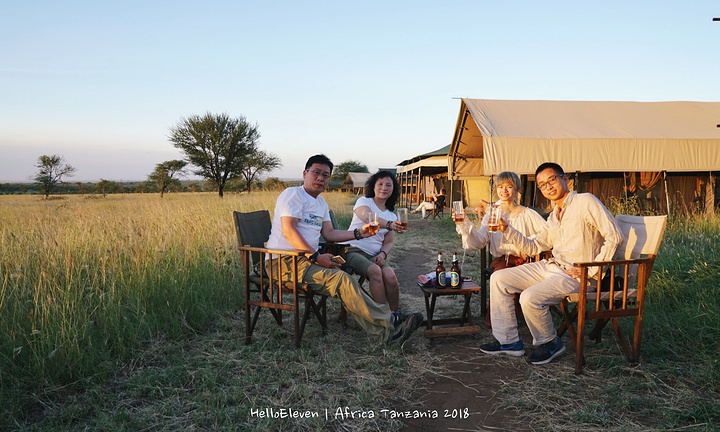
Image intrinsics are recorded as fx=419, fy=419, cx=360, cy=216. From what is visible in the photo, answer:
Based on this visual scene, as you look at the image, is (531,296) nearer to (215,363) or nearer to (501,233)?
(501,233)

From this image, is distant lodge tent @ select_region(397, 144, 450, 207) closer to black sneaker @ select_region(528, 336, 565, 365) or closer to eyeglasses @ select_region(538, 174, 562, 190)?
eyeglasses @ select_region(538, 174, 562, 190)

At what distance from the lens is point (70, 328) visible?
8.85 ft

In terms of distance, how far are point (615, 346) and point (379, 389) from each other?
1.88 metres

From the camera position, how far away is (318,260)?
10.9 ft

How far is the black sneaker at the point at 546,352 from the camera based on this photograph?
293cm

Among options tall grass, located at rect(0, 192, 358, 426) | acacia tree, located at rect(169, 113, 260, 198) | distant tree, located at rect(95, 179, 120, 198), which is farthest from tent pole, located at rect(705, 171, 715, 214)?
distant tree, located at rect(95, 179, 120, 198)

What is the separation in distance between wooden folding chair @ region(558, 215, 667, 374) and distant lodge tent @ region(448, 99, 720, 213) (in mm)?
7540

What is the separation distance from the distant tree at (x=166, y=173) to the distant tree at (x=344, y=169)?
30049 millimetres

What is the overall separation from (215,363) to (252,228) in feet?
3.93

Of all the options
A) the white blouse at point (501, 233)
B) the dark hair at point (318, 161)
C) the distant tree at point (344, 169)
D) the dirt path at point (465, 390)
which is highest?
the distant tree at point (344, 169)

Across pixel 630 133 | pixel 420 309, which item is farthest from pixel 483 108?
pixel 420 309

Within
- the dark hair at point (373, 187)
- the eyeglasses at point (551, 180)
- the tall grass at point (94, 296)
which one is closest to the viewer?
the tall grass at point (94, 296)

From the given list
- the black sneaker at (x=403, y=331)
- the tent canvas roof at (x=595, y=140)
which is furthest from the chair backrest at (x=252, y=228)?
the tent canvas roof at (x=595, y=140)

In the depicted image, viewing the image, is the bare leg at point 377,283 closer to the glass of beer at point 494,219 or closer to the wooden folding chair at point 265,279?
the wooden folding chair at point 265,279
